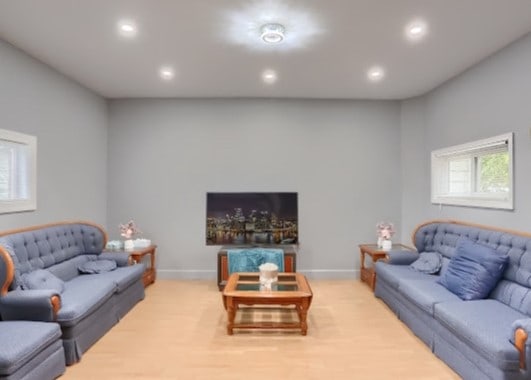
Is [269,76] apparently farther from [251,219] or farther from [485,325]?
[485,325]

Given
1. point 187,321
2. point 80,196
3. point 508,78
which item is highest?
point 508,78

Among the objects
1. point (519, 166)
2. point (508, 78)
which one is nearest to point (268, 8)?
point (508, 78)

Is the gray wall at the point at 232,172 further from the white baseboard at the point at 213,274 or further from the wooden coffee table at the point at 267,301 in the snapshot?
the wooden coffee table at the point at 267,301

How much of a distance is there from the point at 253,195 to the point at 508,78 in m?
3.45

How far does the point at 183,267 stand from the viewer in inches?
211

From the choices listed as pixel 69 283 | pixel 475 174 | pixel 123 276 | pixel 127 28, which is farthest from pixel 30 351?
pixel 475 174

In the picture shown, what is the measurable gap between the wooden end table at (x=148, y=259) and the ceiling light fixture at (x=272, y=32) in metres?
3.20

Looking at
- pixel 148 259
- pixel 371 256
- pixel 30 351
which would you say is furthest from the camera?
pixel 148 259

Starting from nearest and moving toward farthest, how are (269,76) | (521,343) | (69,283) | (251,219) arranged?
(521,343)
(69,283)
(269,76)
(251,219)

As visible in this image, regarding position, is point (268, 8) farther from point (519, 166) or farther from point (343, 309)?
point (343, 309)

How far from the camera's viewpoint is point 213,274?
5.35 meters

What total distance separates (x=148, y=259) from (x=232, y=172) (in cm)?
191

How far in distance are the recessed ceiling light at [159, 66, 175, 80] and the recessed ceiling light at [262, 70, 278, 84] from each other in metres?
1.14

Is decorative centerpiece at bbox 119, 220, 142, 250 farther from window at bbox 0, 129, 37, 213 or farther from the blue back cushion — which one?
window at bbox 0, 129, 37, 213
